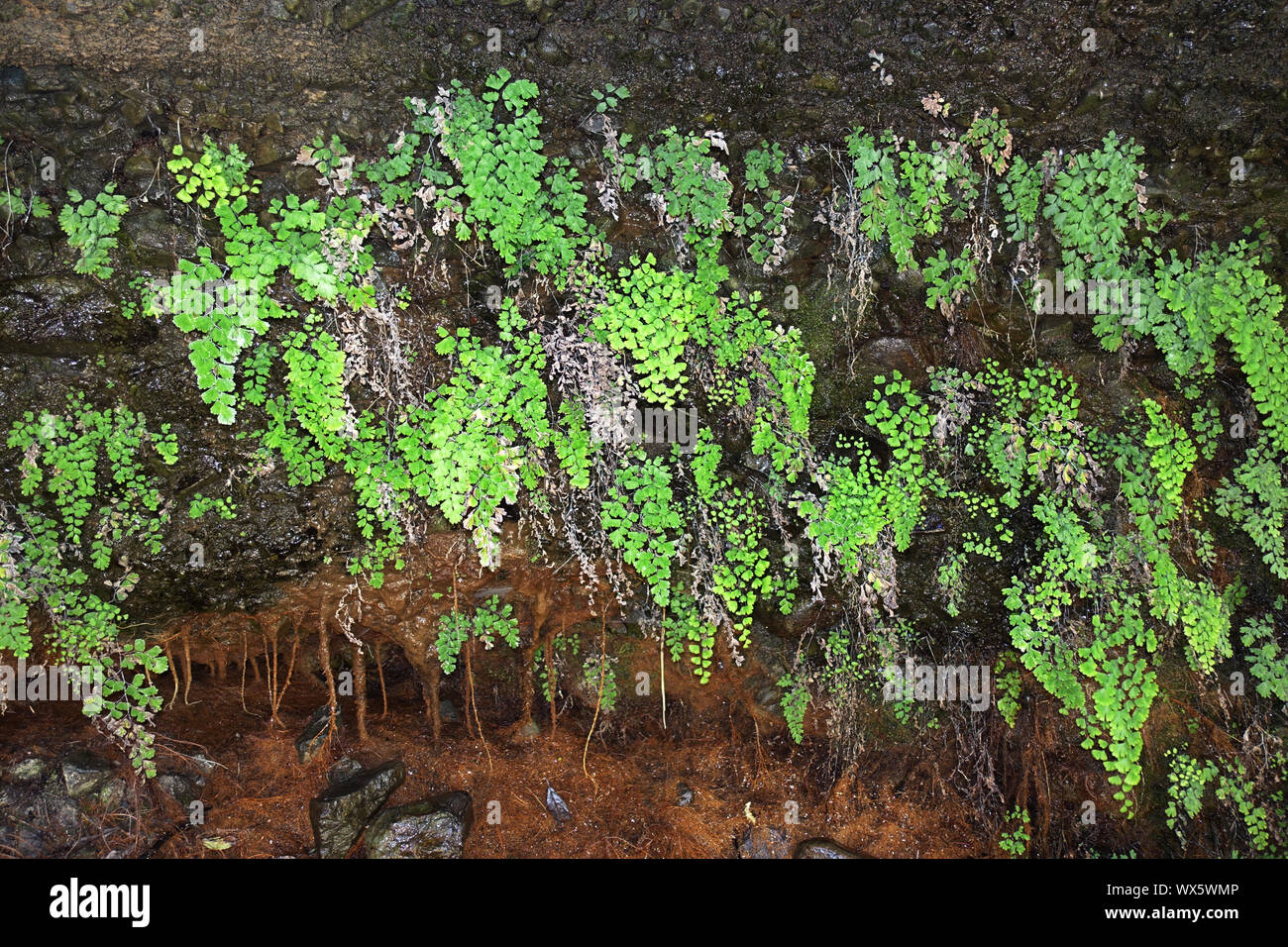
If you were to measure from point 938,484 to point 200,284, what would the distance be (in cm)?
400

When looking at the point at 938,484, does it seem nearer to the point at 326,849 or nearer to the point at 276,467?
the point at 276,467

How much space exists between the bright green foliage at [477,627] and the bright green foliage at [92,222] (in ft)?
8.86

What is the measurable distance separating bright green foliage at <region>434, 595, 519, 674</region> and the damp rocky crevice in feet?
4.54

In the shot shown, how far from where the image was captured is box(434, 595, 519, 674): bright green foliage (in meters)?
5.02

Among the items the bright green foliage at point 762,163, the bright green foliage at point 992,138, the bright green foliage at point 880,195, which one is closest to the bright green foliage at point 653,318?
the bright green foliage at point 762,163

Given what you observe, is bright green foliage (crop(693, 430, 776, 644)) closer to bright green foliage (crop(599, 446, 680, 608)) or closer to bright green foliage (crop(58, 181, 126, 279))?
bright green foliage (crop(599, 446, 680, 608))

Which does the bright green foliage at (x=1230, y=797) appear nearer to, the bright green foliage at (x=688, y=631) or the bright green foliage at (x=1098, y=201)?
the bright green foliage at (x=688, y=631)

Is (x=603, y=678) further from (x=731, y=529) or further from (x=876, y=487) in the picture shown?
(x=876, y=487)

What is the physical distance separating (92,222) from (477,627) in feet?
9.94

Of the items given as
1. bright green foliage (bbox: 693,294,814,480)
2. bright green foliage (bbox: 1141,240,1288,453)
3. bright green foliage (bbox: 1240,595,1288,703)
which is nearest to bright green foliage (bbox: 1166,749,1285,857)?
bright green foliage (bbox: 1240,595,1288,703)

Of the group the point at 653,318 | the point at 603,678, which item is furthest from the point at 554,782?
the point at 653,318

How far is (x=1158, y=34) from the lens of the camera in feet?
13.3

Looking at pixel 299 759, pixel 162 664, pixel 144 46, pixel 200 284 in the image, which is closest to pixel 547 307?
pixel 200 284

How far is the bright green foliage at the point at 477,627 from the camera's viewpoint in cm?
502
